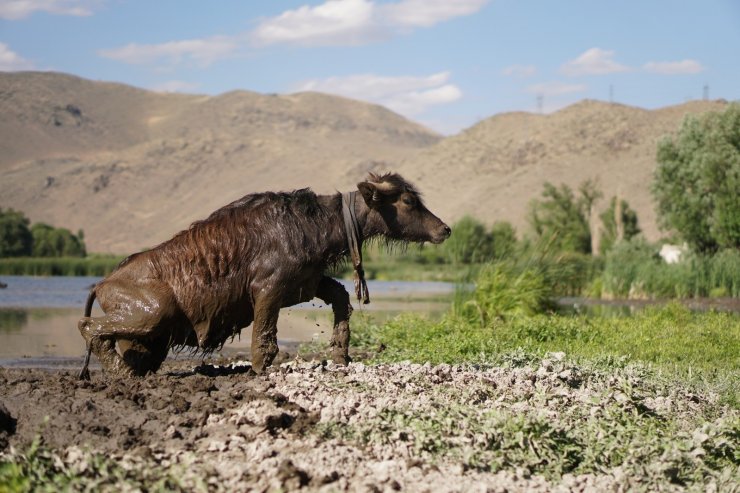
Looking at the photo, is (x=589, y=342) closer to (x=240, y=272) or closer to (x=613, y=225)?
(x=240, y=272)

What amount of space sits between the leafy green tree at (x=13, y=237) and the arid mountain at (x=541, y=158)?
4575cm

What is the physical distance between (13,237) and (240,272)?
285ft

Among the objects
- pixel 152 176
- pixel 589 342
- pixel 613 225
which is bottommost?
pixel 589 342

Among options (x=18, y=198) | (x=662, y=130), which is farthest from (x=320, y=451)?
(x=18, y=198)

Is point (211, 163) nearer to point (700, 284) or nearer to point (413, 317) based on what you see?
point (700, 284)

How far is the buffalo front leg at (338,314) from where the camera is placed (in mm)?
10688

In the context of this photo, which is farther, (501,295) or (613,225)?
(613,225)

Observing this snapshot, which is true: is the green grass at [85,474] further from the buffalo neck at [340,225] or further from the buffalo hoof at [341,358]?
the buffalo neck at [340,225]

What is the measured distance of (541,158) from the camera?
129250 millimetres

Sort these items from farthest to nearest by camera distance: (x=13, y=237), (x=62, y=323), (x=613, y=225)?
1. (x=13, y=237)
2. (x=613, y=225)
3. (x=62, y=323)

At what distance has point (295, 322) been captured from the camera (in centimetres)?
2712

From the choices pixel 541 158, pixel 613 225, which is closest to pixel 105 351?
pixel 613 225

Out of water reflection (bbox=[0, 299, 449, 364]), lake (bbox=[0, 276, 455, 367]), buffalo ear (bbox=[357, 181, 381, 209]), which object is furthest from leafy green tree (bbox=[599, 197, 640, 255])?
buffalo ear (bbox=[357, 181, 381, 209])

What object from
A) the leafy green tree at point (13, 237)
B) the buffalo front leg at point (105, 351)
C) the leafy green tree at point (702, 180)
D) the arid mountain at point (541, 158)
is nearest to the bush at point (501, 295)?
the buffalo front leg at point (105, 351)
